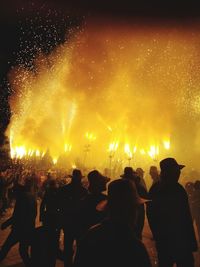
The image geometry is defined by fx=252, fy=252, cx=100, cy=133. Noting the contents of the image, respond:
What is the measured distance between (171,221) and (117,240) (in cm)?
209

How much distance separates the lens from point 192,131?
2598 centimetres

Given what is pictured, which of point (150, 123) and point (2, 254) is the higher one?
point (150, 123)

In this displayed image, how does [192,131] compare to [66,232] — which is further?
[192,131]

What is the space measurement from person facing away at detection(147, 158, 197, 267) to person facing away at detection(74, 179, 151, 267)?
1.89m

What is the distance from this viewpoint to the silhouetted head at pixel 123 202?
5.97 ft

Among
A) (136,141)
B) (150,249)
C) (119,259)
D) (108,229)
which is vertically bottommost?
(150,249)

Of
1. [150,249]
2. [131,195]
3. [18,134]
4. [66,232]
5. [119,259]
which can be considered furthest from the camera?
[18,134]

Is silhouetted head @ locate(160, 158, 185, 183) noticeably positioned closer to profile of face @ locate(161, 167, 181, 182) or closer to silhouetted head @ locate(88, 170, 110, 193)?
profile of face @ locate(161, 167, 181, 182)

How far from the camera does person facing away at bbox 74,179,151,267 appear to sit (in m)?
1.68

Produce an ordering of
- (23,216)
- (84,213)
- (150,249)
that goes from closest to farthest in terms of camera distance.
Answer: (84,213) → (23,216) → (150,249)

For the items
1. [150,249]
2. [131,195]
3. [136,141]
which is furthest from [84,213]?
[136,141]

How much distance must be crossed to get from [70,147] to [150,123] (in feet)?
A: 41.6

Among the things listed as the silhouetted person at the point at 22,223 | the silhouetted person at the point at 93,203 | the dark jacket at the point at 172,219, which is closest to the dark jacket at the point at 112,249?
the silhouetted person at the point at 93,203

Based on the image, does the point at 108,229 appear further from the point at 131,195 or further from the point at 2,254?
the point at 2,254
